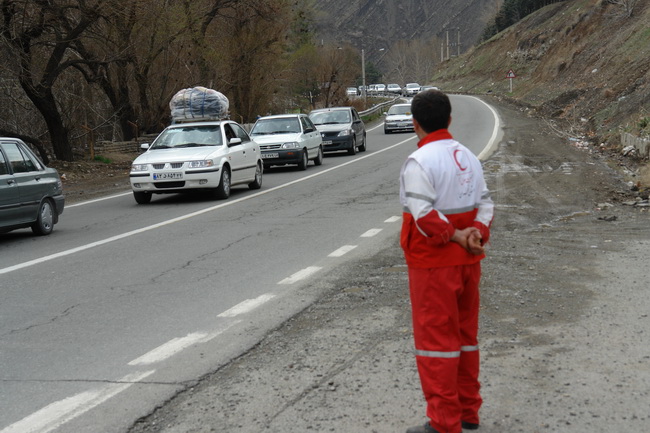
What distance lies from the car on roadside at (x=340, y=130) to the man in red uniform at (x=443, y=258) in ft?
80.7

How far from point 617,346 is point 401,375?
1.62 metres

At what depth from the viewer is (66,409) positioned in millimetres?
4801

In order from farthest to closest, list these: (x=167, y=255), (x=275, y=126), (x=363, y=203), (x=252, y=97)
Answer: (x=252, y=97), (x=275, y=126), (x=363, y=203), (x=167, y=255)

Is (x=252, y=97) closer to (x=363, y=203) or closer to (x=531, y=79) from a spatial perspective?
(x=363, y=203)

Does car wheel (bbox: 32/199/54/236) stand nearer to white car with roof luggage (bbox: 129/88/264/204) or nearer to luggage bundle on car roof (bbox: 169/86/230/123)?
white car with roof luggage (bbox: 129/88/264/204)

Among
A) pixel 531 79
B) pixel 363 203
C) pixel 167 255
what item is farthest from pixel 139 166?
pixel 531 79

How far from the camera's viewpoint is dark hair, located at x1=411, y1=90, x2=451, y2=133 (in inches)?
166

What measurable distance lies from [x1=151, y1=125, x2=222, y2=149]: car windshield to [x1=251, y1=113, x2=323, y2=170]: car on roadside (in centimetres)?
540

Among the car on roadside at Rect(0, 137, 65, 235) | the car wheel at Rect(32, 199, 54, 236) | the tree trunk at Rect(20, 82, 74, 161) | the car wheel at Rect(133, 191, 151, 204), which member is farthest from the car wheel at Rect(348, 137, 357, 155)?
the car wheel at Rect(32, 199, 54, 236)

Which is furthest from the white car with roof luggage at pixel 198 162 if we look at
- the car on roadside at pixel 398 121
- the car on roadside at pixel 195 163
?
the car on roadside at pixel 398 121

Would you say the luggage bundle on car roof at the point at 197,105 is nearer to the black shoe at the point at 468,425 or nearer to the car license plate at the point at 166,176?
the car license plate at the point at 166,176

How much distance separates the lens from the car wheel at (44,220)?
40.9 ft

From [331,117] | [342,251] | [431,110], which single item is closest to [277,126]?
[331,117]

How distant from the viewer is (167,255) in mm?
10227
